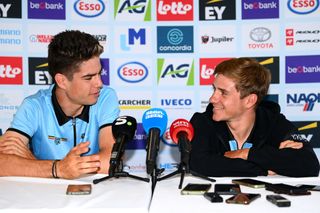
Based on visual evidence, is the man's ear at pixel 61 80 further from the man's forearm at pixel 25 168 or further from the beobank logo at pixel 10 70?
the beobank logo at pixel 10 70

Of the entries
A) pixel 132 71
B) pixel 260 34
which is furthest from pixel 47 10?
pixel 260 34

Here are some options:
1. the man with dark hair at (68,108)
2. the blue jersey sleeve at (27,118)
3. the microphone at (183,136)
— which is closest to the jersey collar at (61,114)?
the man with dark hair at (68,108)

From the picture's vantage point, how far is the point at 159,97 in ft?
12.1

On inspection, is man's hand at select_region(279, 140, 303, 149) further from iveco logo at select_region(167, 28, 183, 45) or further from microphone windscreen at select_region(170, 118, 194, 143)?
iveco logo at select_region(167, 28, 183, 45)

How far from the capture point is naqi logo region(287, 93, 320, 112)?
3.65 metres

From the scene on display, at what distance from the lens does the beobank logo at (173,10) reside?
12.0 feet

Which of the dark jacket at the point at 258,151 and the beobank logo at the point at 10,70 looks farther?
the beobank logo at the point at 10,70

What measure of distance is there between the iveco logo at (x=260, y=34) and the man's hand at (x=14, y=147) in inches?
84.3

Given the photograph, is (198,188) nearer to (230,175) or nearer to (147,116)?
(147,116)

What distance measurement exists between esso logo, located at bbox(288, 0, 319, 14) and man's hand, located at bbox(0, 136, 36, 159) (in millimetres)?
2477

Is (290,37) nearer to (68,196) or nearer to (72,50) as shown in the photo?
(72,50)

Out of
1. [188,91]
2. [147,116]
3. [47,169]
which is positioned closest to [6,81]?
[188,91]

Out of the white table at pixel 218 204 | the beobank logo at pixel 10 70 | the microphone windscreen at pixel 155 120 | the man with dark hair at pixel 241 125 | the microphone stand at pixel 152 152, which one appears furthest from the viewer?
the beobank logo at pixel 10 70

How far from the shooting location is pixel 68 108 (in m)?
2.67
